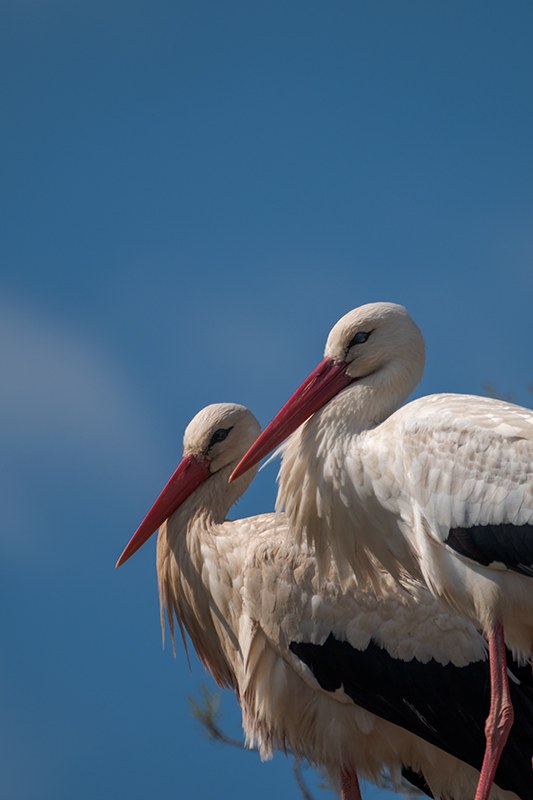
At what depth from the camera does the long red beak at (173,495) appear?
3094mm

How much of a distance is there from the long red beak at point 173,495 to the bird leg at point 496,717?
1439 millimetres

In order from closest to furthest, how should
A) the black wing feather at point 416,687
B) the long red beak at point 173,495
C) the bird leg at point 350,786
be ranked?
the black wing feather at point 416,687 < the bird leg at point 350,786 < the long red beak at point 173,495

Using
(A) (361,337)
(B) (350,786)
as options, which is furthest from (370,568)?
(B) (350,786)

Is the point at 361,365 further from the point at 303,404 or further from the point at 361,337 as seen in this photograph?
the point at 303,404

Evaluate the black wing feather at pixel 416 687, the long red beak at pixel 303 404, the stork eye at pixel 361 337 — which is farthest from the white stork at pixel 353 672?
the stork eye at pixel 361 337

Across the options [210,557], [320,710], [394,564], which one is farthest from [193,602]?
[394,564]

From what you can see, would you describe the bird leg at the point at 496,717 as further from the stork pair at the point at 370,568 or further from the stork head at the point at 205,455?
the stork head at the point at 205,455

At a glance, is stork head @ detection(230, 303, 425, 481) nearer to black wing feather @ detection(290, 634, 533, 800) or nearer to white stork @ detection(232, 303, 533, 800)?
white stork @ detection(232, 303, 533, 800)

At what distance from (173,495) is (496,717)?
151 centimetres

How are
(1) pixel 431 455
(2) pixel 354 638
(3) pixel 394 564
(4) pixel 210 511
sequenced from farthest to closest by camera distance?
1. (4) pixel 210 511
2. (2) pixel 354 638
3. (3) pixel 394 564
4. (1) pixel 431 455

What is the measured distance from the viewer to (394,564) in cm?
223

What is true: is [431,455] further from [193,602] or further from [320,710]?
[193,602]

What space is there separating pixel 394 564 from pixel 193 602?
996mm

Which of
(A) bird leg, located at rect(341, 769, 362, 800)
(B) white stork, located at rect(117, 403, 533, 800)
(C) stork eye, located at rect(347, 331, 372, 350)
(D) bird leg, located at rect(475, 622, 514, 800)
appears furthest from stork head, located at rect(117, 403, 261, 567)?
(D) bird leg, located at rect(475, 622, 514, 800)
